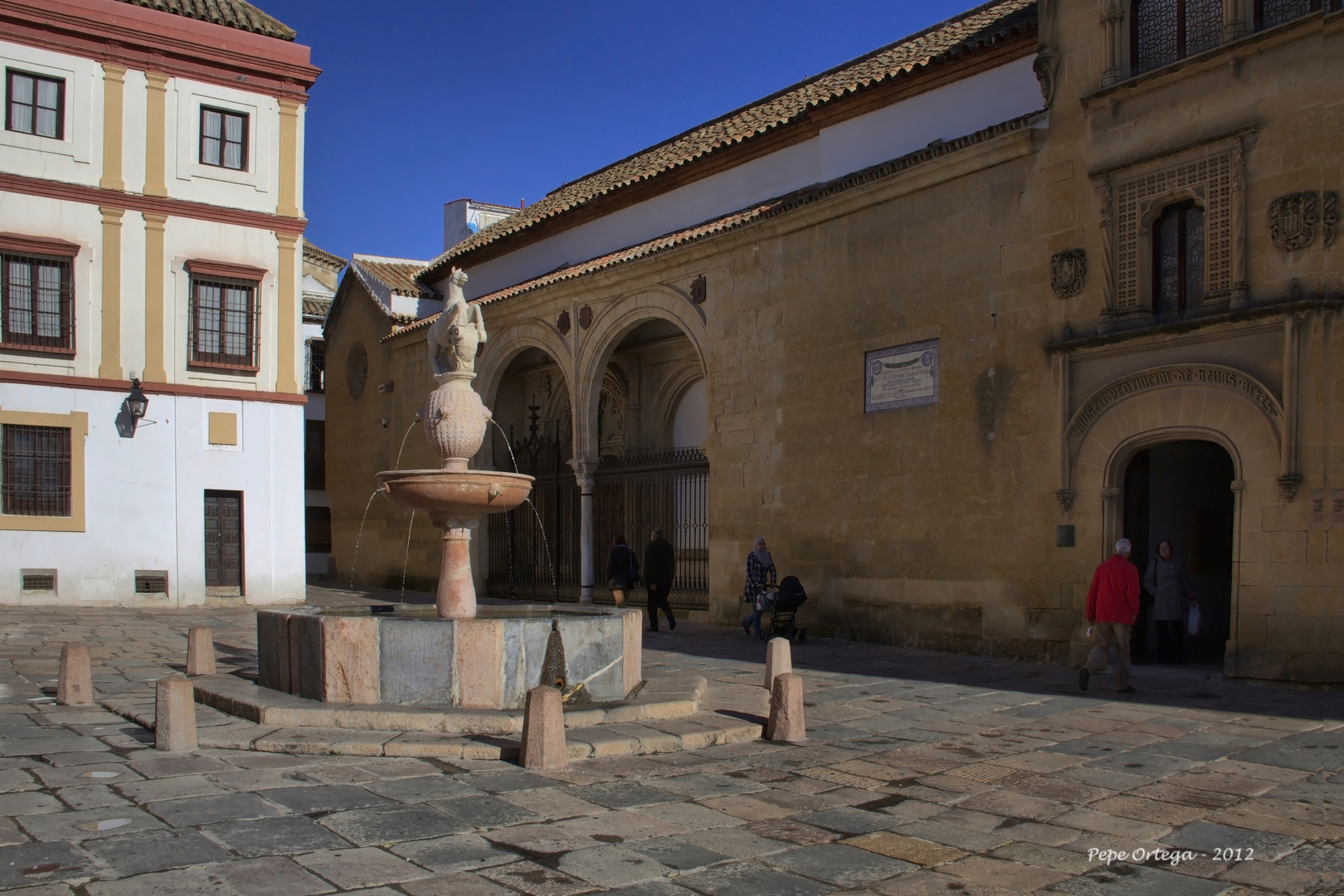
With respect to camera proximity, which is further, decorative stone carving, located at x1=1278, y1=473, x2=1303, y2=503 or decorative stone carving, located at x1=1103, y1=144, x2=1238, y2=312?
decorative stone carving, located at x1=1103, y1=144, x2=1238, y2=312

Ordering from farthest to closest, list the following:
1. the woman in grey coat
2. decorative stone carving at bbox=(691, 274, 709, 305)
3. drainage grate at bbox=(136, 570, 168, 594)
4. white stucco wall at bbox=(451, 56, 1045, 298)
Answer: drainage grate at bbox=(136, 570, 168, 594), decorative stone carving at bbox=(691, 274, 709, 305), white stucco wall at bbox=(451, 56, 1045, 298), the woman in grey coat

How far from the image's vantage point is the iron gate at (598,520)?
1917 centimetres

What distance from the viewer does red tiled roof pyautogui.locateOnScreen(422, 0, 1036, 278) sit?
15.1 metres

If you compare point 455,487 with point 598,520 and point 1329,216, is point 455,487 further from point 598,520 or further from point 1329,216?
point 598,520

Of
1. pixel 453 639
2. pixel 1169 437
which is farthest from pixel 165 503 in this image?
pixel 1169 437

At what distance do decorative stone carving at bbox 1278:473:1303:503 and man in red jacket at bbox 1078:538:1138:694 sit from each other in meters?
1.65

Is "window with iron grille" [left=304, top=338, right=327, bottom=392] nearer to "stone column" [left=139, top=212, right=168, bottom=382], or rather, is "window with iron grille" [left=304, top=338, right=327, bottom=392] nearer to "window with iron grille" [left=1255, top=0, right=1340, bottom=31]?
"stone column" [left=139, top=212, right=168, bottom=382]

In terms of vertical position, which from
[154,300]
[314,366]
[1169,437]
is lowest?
[1169,437]

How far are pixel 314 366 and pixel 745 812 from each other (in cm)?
2931

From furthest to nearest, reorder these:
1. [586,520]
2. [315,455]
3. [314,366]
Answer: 1. [314,366]
2. [315,455]
3. [586,520]

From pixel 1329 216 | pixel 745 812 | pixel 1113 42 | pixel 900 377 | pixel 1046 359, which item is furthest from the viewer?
pixel 900 377

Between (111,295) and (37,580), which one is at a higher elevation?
(111,295)

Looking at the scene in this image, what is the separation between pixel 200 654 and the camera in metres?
10.5

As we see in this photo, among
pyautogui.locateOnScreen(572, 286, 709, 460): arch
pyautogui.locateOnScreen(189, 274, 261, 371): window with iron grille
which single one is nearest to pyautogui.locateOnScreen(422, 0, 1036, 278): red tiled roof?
pyautogui.locateOnScreen(572, 286, 709, 460): arch
